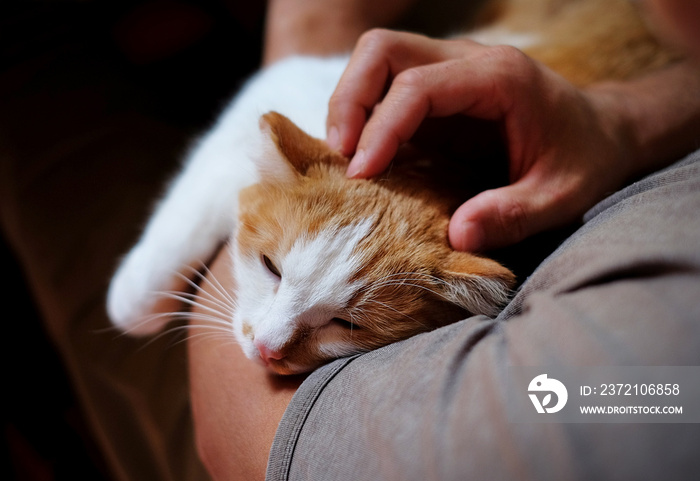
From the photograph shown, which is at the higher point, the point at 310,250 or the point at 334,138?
the point at 334,138

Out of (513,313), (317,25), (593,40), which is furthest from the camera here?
(317,25)

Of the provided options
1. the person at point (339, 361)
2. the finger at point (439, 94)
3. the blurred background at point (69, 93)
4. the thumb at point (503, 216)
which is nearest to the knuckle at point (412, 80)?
the finger at point (439, 94)

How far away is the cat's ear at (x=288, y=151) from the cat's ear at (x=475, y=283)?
0.98 ft

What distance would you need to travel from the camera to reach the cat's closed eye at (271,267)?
0.90m

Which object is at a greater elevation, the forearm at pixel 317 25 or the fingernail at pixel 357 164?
the forearm at pixel 317 25

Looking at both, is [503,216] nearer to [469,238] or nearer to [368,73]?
[469,238]

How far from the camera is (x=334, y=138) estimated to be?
91 centimetres

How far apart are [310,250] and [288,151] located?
204 millimetres

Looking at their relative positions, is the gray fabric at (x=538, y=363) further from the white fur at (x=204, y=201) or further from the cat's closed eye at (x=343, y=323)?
the white fur at (x=204, y=201)

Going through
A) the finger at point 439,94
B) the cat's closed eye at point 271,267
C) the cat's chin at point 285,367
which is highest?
the finger at point 439,94

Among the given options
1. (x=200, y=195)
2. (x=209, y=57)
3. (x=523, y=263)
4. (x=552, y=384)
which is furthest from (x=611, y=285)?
(x=209, y=57)

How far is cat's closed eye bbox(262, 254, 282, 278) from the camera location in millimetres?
901

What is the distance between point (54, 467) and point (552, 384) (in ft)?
5.16

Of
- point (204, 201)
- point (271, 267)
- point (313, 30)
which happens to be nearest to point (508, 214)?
point (271, 267)
